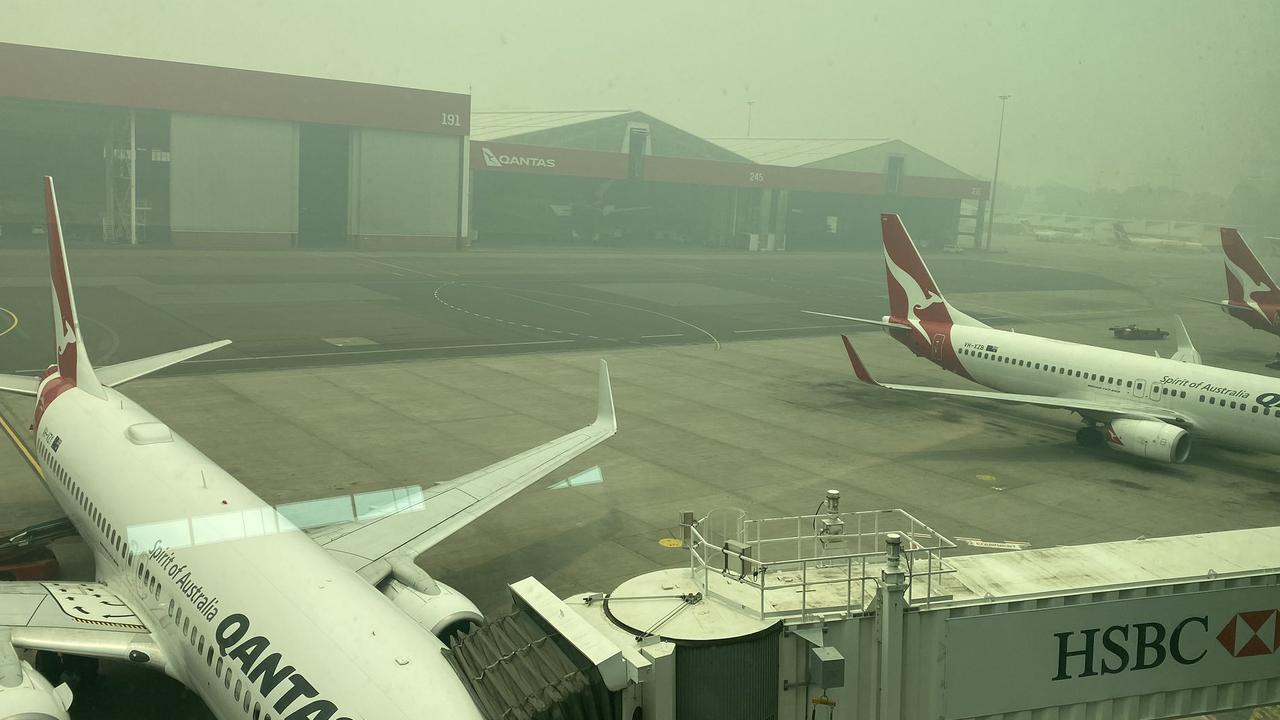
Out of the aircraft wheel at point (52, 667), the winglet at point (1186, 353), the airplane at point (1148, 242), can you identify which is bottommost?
the aircraft wheel at point (52, 667)

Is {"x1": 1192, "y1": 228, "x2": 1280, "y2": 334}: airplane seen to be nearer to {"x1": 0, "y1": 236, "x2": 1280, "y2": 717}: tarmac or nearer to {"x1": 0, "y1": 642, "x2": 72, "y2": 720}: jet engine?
{"x1": 0, "y1": 236, "x2": 1280, "y2": 717}: tarmac

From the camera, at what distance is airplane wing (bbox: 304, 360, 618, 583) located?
55.9 feet

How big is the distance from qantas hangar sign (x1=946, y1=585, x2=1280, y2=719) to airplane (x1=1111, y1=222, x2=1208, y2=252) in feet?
121

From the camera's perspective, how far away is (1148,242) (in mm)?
50750

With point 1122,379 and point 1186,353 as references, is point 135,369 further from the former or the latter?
point 1186,353

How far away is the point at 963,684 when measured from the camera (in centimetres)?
1231

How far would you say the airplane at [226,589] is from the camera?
11.4 meters

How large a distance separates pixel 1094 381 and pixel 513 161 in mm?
69067

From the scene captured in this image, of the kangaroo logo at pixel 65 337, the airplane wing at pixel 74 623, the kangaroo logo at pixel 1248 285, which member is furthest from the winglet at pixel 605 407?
the kangaroo logo at pixel 1248 285

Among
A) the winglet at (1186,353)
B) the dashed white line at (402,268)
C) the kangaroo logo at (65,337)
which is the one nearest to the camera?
the kangaroo logo at (65,337)

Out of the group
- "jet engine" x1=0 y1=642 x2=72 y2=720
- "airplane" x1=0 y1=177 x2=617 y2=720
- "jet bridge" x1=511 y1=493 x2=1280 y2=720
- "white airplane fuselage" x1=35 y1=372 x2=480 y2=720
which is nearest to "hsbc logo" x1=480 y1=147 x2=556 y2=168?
"airplane" x1=0 y1=177 x2=617 y2=720

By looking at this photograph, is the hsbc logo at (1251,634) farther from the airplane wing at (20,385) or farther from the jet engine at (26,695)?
the airplane wing at (20,385)

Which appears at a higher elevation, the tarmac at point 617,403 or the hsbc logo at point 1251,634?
the hsbc logo at point 1251,634

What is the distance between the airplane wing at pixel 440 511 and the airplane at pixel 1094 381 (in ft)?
41.8
